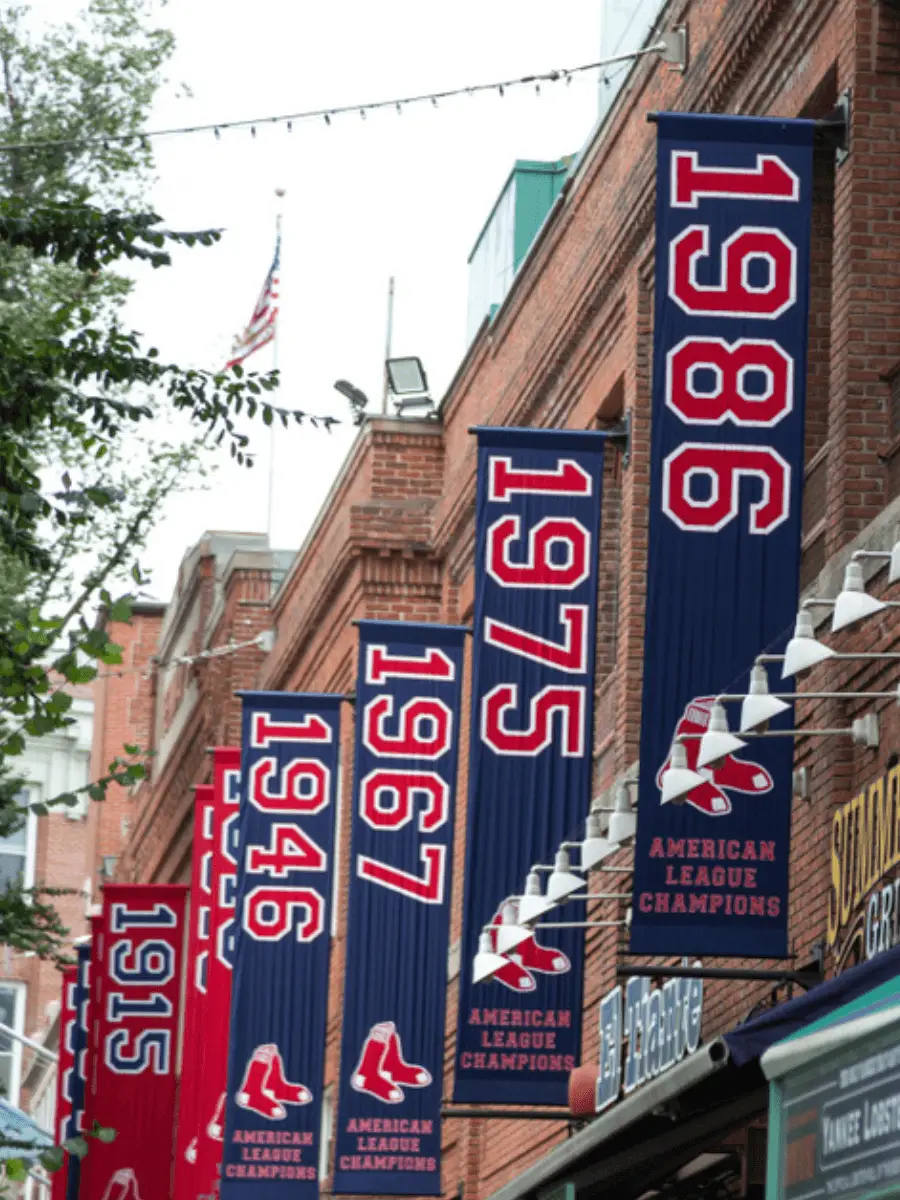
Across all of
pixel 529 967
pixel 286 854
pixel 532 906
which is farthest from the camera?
pixel 286 854

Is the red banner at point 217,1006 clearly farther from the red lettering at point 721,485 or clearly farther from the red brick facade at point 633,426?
the red lettering at point 721,485

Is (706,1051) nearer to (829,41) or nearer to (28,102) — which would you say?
(829,41)

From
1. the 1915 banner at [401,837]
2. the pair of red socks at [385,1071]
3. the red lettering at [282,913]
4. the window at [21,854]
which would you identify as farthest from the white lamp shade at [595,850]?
the window at [21,854]

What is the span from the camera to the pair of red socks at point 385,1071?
2180 cm

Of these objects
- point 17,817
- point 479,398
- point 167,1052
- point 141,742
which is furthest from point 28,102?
point 141,742

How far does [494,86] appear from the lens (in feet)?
56.3

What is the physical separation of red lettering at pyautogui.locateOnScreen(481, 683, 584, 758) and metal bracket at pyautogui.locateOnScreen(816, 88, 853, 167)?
4.05 m

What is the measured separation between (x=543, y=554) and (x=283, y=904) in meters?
7.55

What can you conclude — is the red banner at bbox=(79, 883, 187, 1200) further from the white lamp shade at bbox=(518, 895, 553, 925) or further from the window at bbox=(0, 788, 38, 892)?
the window at bbox=(0, 788, 38, 892)

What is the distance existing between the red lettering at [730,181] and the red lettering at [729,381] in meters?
0.73

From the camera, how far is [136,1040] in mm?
33688

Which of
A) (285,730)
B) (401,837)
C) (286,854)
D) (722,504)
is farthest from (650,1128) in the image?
(285,730)

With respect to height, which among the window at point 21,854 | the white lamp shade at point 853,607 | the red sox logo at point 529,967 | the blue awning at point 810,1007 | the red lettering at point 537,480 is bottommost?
the blue awning at point 810,1007

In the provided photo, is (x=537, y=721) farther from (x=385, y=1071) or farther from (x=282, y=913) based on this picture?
(x=282, y=913)
